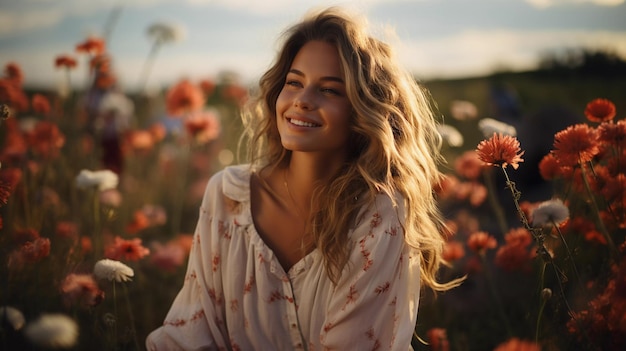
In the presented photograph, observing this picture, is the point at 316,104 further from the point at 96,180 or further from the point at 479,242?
the point at 96,180

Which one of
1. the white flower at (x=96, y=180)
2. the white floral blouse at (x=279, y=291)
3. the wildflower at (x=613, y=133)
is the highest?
the wildflower at (x=613, y=133)

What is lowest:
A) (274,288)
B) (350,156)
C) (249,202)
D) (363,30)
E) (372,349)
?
(372,349)

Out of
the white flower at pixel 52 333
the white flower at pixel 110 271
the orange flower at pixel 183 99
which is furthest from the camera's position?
the orange flower at pixel 183 99

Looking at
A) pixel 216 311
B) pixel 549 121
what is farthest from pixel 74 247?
pixel 549 121

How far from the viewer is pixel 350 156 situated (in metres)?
2.42

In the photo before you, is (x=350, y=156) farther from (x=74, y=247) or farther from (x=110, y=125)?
(x=110, y=125)

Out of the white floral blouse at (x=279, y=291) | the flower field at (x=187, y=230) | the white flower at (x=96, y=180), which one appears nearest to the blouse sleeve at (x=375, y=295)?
the white floral blouse at (x=279, y=291)

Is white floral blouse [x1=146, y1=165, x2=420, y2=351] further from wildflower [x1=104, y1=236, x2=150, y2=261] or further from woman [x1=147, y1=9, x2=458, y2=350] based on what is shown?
wildflower [x1=104, y1=236, x2=150, y2=261]

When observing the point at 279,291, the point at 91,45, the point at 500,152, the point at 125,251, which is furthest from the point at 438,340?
the point at 91,45

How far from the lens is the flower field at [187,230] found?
1957 millimetres

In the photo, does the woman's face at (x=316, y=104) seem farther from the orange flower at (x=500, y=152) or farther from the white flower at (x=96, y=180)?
the white flower at (x=96, y=180)

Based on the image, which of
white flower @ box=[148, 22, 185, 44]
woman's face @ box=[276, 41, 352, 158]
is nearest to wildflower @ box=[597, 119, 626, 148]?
woman's face @ box=[276, 41, 352, 158]

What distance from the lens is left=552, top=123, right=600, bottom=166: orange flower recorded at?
193 centimetres

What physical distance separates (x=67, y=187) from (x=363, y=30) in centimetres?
227
